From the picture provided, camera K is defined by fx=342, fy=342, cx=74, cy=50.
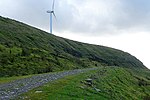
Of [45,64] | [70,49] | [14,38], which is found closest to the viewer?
[45,64]

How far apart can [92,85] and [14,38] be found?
105198 millimetres

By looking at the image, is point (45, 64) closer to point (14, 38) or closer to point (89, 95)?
point (14, 38)

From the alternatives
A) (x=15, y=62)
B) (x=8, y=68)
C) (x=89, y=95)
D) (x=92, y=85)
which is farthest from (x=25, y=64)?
(x=89, y=95)

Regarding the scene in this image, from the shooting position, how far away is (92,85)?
132ft

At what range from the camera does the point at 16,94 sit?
3017 centimetres

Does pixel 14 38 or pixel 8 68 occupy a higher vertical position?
pixel 14 38

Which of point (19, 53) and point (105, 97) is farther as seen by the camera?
point (19, 53)

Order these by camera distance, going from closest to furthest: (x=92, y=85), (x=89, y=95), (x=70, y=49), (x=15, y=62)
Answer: (x=89, y=95), (x=92, y=85), (x=15, y=62), (x=70, y=49)

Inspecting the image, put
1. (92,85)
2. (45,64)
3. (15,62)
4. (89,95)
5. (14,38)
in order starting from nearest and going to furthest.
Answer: (89,95), (92,85), (15,62), (45,64), (14,38)

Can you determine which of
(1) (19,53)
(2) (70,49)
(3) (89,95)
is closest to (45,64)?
(1) (19,53)

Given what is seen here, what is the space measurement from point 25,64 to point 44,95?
6088 cm

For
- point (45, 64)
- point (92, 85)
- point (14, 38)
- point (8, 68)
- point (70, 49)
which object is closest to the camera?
point (92, 85)

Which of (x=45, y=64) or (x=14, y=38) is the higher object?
(x=14, y=38)

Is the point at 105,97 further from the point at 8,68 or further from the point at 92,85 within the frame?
the point at 8,68
